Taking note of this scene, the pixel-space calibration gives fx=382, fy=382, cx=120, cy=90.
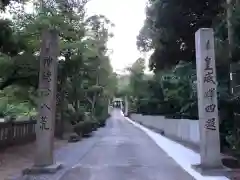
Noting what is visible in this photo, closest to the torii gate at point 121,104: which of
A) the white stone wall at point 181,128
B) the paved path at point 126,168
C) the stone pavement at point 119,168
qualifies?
the white stone wall at point 181,128

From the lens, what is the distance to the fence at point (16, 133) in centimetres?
1641

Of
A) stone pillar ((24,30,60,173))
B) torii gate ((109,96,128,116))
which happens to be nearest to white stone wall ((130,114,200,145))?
stone pillar ((24,30,60,173))

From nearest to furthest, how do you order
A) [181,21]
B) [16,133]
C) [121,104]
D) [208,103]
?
[208,103] → [16,133] → [181,21] → [121,104]

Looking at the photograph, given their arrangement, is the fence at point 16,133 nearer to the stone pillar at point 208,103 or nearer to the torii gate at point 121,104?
the stone pillar at point 208,103

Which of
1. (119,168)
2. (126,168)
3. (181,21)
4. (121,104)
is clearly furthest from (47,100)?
(121,104)

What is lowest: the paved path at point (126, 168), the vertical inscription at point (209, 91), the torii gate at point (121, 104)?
the paved path at point (126, 168)

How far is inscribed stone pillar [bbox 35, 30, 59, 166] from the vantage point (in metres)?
12.3

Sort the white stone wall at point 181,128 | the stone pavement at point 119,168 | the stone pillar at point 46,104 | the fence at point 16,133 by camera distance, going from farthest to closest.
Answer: the white stone wall at point 181,128 < the fence at point 16,133 < the stone pillar at point 46,104 < the stone pavement at point 119,168

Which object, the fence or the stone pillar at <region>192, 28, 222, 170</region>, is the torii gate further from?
the stone pillar at <region>192, 28, 222, 170</region>

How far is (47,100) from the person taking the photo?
12.6 m

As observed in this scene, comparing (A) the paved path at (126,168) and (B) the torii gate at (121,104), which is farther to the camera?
(B) the torii gate at (121,104)

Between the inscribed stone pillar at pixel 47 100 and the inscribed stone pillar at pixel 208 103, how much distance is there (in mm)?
4835

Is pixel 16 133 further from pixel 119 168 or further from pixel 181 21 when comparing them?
pixel 181 21

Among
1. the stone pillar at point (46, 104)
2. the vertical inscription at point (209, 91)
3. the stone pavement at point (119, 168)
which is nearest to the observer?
the stone pavement at point (119, 168)
